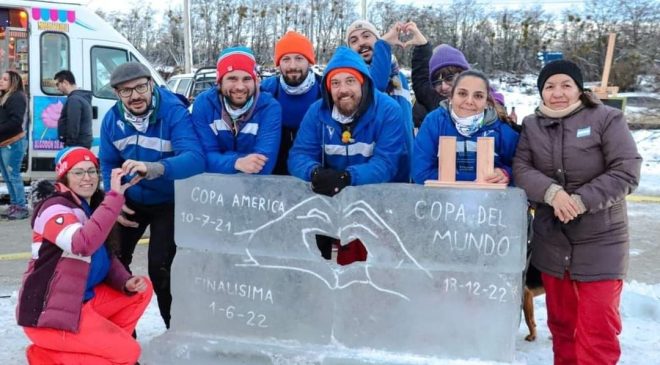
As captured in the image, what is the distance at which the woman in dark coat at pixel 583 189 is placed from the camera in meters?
3.08

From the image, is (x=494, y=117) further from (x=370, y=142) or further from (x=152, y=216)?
(x=152, y=216)

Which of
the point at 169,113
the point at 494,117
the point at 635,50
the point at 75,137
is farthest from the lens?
the point at 635,50

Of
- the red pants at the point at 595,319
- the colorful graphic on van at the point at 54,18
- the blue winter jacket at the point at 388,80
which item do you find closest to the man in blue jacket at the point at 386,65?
the blue winter jacket at the point at 388,80

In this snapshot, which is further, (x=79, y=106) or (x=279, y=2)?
(x=279, y=2)

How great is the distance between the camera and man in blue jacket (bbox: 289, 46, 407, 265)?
3414 mm

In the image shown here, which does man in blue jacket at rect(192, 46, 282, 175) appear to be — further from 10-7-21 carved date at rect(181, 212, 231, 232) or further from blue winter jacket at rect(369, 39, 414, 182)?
blue winter jacket at rect(369, 39, 414, 182)

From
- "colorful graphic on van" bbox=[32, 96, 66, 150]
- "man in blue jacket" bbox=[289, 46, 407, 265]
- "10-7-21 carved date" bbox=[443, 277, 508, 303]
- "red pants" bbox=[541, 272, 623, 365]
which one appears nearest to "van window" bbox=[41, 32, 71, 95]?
"colorful graphic on van" bbox=[32, 96, 66, 150]

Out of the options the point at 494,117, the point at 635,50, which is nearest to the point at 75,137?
the point at 494,117

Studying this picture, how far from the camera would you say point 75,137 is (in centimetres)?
812

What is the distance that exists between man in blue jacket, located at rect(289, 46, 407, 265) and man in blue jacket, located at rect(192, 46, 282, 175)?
188 mm

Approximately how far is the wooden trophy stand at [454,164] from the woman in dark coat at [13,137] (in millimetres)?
6494

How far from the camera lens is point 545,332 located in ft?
14.4

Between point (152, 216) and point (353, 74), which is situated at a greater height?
point (353, 74)

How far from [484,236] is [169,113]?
1.80 m
